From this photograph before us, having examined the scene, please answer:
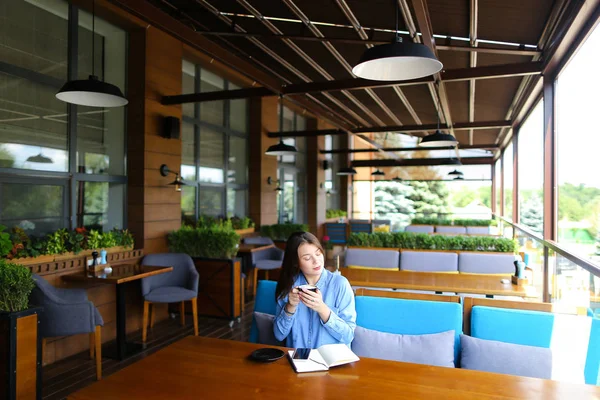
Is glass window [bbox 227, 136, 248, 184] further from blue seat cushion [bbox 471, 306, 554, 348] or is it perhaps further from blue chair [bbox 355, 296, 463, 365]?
blue seat cushion [bbox 471, 306, 554, 348]

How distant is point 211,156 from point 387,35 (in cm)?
407

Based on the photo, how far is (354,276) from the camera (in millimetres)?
5223

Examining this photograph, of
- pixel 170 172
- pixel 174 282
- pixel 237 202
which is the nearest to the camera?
pixel 174 282

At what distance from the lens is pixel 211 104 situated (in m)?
8.20

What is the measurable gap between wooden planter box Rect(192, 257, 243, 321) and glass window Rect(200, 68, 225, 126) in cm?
314

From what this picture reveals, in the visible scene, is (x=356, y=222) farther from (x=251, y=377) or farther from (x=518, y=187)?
(x=251, y=377)

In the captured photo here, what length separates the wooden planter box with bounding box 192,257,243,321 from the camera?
5633mm

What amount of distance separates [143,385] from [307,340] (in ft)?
2.99

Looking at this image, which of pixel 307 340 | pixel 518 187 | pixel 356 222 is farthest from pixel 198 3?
pixel 356 222

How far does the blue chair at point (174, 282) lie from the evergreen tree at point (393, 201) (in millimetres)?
14935

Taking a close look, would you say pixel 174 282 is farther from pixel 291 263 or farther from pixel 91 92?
pixel 291 263

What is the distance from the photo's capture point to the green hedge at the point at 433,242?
564 centimetres

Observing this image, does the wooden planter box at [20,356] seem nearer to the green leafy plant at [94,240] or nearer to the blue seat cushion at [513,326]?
the green leafy plant at [94,240]

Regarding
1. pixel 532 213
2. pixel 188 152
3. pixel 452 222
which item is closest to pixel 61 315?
pixel 188 152
